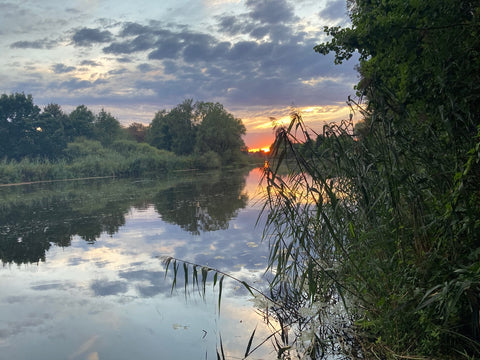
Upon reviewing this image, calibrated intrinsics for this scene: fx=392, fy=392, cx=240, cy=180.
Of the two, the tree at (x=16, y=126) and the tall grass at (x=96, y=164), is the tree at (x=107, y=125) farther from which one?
the tree at (x=16, y=126)

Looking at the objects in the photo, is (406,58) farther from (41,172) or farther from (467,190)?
(41,172)

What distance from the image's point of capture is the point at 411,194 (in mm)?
2863

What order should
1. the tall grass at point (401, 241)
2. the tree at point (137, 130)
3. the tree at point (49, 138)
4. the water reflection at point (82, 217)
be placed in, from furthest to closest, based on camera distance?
the tree at point (137, 130) → the tree at point (49, 138) → the water reflection at point (82, 217) → the tall grass at point (401, 241)

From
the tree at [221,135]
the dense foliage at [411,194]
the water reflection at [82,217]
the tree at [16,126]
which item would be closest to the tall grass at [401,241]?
the dense foliage at [411,194]

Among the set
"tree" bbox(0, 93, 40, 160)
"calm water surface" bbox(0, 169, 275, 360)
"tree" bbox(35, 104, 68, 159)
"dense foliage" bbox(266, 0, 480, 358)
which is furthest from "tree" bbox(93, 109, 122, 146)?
"dense foliage" bbox(266, 0, 480, 358)

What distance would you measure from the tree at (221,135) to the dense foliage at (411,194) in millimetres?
45693

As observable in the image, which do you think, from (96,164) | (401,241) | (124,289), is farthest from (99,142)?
(401,241)

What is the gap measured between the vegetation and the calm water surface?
23920 millimetres

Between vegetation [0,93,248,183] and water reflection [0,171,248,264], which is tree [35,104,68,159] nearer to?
vegetation [0,93,248,183]

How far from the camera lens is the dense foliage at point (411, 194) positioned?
8.26ft

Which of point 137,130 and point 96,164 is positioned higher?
point 137,130

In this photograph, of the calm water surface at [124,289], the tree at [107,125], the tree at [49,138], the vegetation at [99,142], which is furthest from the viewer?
the tree at [107,125]

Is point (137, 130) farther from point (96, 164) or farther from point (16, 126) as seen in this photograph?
point (96, 164)

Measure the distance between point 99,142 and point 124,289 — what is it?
43982 mm
